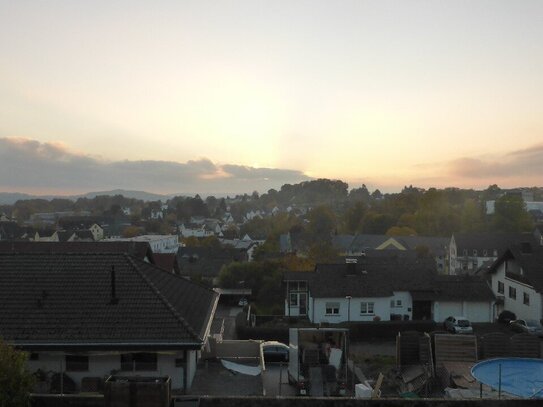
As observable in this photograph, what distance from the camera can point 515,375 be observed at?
11.0m

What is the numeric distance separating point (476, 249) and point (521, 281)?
29260mm

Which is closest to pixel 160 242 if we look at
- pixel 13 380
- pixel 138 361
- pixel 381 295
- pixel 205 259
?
pixel 205 259

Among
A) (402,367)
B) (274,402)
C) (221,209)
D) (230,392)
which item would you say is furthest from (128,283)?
(221,209)

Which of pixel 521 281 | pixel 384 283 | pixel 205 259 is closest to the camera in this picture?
pixel 384 283

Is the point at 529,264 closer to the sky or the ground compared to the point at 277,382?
closer to the sky

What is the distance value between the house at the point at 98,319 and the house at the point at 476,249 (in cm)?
5206

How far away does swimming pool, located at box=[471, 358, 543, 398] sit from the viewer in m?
10.4

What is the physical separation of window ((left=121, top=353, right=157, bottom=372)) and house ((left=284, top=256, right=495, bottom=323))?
752 inches

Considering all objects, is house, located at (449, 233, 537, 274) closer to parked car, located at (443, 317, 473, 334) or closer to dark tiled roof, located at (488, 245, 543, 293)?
dark tiled roof, located at (488, 245, 543, 293)

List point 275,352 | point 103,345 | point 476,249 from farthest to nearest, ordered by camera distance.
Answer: point 476,249, point 275,352, point 103,345

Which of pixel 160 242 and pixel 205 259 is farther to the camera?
pixel 160 242

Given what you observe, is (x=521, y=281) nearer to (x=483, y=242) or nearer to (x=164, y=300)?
(x=164, y=300)

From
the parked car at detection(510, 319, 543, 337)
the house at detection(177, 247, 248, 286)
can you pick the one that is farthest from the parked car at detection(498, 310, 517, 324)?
the house at detection(177, 247, 248, 286)

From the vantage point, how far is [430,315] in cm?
3250
